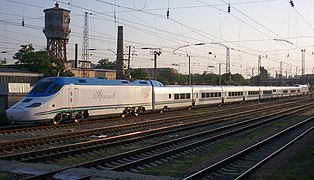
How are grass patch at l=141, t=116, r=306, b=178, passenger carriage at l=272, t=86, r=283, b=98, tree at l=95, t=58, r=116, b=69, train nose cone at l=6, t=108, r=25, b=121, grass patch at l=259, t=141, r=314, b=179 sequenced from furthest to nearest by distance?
tree at l=95, t=58, r=116, b=69
passenger carriage at l=272, t=86, r=283, b=98
train nose cone at l=6, t=108, r=25, b=121
grass patch at l=141, t=116, r=306, b=178
grass patch at l=259, t=141, r=314, b=179

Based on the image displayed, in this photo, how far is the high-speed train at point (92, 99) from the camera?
2432 centimetres

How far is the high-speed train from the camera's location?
24320mm

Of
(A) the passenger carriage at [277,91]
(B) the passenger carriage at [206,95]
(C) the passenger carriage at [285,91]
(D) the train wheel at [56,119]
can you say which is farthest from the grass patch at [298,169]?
(C) the passenger carriage at [285,91]

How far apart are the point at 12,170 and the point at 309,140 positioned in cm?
1453

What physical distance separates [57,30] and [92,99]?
68574 millimetres

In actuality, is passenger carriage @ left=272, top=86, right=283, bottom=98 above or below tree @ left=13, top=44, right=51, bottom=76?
below

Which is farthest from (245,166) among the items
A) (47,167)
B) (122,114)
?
(122,114)

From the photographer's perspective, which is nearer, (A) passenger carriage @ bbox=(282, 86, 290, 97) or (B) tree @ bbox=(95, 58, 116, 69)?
(A) passenger carriage @ bbox=(282, 86, 290, 97)

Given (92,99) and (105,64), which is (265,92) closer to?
(92,99)

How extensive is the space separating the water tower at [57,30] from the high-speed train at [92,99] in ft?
176

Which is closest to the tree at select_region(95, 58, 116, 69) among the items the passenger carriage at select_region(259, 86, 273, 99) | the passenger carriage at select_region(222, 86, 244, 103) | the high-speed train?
the passenger carriage at select_region(259, 86, 273, 99)

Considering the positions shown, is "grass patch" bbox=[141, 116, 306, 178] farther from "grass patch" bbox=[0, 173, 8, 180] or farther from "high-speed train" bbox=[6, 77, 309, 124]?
"high-speed train" bbox=[6, 77, 309, 124]

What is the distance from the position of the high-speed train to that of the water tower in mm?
53738

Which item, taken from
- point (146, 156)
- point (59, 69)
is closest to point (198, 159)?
point (146, 156)
